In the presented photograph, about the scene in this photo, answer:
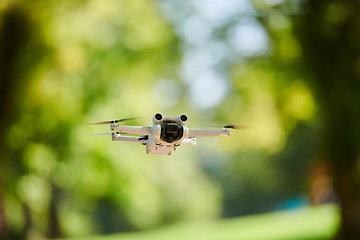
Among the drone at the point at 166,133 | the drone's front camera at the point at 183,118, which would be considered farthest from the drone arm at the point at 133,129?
the drone's front camera at the point at 183,118

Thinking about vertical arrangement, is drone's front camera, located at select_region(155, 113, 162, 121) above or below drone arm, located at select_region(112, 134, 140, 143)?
above

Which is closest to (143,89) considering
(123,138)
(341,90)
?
(341,90)

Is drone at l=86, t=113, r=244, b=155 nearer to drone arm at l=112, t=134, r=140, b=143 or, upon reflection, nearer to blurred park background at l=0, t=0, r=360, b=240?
drone arm at l=112, t=134, r=140, b=143

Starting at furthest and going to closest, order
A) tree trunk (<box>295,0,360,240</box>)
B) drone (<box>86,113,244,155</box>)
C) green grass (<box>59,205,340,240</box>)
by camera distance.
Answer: green grass (<box>59,205,340,240</box>), tree trunk (<box>295,0,360,240</box>), drone (<box>86,113,244,155</box>)

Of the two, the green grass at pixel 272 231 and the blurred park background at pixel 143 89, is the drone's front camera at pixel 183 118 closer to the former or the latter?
the blurred park background at pixel 143 89

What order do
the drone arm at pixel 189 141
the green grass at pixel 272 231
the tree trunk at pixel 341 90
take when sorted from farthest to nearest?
1. the green grass at pixel 272 231
2. the tree trunk at pixel 341 90
3. the drone arm at pixel 189 141

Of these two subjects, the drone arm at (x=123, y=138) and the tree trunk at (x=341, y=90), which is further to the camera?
the tree trunk at (x=341, y=90)

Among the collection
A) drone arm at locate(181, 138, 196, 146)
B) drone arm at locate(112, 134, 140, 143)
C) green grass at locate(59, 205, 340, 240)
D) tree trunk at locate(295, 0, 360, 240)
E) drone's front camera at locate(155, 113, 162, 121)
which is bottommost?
drone arm at locate(181, 138, 196, 146)

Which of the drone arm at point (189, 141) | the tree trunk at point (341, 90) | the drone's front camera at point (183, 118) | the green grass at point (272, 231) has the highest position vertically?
the tree trunk at point (341, 90)

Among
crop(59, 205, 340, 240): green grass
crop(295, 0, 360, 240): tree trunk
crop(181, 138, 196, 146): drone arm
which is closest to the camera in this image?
crop(181, 138, 196, 146): drone arm

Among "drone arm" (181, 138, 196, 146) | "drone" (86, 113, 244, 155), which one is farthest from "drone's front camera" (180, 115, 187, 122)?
"drone arm" (181, 138, 196, 146)

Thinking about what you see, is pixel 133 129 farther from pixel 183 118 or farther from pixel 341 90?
pixel 341 90
